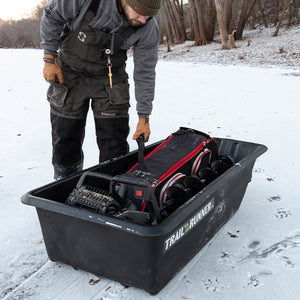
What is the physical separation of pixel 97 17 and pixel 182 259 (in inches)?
59.8

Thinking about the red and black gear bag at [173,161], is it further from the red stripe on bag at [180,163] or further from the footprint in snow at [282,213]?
the footprint in snow at [282,213]

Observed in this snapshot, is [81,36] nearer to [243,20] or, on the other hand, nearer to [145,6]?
[145,6]

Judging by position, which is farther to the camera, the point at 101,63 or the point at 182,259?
the point at 101,63

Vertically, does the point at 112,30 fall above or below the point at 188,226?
above

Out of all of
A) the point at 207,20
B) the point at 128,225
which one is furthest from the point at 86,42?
the point at 207,20

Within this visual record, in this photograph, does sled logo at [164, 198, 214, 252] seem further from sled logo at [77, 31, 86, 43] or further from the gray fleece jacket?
sled logo at [77, 31, 86, 43]

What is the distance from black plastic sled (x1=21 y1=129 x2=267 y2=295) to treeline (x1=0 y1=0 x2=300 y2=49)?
13640 mm

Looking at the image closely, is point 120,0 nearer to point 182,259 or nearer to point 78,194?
point 78,194

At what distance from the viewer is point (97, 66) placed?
7.50ft

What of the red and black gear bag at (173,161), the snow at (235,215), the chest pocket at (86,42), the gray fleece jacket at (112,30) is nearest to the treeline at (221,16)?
the snow at (235,215)

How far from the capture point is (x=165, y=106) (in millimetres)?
5660

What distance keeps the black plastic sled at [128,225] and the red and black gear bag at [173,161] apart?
3 cm

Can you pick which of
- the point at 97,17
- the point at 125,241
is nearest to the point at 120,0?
the point at 97,17

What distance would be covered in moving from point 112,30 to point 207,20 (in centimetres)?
1887
